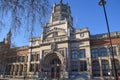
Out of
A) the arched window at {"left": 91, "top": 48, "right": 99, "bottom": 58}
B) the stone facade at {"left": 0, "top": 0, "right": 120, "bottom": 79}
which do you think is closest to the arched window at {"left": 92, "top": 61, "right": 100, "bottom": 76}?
the stone facade at {"left": 0, "top": 0, "right": 120, "bottom": 79}

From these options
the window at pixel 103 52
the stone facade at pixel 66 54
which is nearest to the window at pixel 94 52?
the stone facade at pixel 66 54

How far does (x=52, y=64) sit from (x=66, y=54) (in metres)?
5.70

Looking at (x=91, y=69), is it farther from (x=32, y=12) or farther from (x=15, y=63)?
(x=32, y=12)

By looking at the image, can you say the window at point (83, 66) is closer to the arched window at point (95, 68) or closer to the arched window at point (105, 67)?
the arched window at point (95, 68)

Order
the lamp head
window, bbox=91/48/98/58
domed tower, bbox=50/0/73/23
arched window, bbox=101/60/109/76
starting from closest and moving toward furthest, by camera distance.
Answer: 1. the lamp head
2. arched window, bbox=101/60/109/76
3. window, bbox=91/48/98/58
4. domed tower, bbox=50/0/73/23

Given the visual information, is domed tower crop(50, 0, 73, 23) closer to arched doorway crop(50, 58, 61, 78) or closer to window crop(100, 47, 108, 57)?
arched doorway crop(50, 58, 61, 78)

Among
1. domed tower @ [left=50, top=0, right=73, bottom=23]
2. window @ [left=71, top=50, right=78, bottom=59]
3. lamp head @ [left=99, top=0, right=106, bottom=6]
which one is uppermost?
domed tower @ [left=50, top=0, right=73, bottom=23]

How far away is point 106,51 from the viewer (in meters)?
32.6

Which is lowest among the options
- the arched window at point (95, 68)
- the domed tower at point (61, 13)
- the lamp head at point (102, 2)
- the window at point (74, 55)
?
the arched window at point (95, 68)

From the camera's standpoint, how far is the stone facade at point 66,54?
3225 centimetres

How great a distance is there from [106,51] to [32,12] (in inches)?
1168

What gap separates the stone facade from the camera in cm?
3225

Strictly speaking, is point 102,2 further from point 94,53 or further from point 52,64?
point 52,64

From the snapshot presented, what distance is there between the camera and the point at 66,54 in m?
35.4
